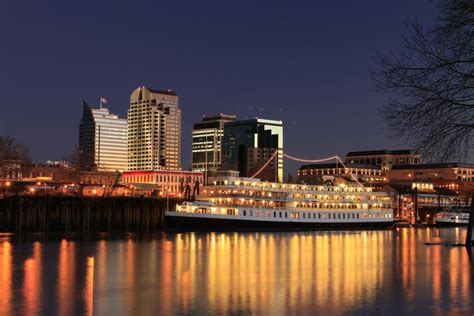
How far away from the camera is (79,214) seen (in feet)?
309

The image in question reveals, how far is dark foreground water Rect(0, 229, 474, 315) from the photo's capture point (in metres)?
22.7

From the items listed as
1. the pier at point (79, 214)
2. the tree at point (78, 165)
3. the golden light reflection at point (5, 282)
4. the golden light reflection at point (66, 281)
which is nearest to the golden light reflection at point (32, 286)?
the golden light reflection at point (5, 282)

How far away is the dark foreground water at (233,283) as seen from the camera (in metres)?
22.7

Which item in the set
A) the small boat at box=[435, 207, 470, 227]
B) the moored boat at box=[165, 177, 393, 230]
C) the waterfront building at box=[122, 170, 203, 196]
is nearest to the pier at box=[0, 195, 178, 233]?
the moored boat at box=[165, 177, 393, 230]

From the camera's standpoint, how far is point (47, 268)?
36.6 meters

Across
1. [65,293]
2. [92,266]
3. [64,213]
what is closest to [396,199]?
[64,213]

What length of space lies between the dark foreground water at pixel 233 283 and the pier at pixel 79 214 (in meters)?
42.5

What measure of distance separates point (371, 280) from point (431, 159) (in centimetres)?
1100

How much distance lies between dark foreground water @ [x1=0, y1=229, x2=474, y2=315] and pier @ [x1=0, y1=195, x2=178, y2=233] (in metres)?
42.5

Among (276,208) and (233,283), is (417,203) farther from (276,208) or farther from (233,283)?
(233,283)

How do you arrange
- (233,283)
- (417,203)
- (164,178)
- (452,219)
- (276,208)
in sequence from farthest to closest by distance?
1. (164,178)
2. (417,203)
3. (452,219)
4. (276,208)
5. (233,283)

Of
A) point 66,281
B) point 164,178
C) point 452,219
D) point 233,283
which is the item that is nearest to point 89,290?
point 66,281

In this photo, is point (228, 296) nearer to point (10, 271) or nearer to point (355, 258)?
point (10, 271)

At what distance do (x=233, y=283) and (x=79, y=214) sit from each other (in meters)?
67.6
